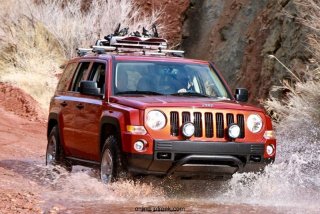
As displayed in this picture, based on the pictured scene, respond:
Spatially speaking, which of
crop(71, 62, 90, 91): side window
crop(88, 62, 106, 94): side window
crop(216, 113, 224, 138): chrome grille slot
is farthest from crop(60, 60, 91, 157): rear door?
crop(216, 113, 224, 138): chrome grille slot

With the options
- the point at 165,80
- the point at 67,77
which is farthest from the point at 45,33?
the point at 165,80

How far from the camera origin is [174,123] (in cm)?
989

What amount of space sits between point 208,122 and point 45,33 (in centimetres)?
2203

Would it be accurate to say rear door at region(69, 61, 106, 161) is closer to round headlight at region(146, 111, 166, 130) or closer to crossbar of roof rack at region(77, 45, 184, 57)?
crossbar of roof rack at region(77, 45, 184, 57)

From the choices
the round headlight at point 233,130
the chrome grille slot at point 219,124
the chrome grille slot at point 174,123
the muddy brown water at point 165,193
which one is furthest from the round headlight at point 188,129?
the muddy brown water at point 165,193

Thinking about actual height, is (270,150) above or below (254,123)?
below

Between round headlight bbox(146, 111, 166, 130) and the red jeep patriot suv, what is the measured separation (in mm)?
12

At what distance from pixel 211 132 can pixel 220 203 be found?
831mm

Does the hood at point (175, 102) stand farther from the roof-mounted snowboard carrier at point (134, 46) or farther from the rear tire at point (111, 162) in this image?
the roof-mounted snowboard carrier at point (134, 46)

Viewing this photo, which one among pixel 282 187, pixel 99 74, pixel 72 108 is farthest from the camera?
pixel 72 108

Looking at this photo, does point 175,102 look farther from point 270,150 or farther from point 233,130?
point 270,150

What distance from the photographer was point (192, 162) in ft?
32.3

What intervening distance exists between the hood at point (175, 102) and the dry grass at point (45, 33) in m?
16.1

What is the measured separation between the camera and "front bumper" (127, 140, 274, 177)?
32.0 feet
